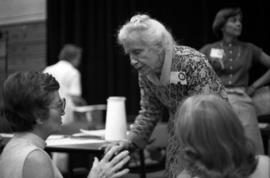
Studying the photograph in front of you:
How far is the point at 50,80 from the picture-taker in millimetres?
1637

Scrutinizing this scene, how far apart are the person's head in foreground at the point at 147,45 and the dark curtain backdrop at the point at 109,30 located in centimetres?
370

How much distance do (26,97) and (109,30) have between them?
5.27 metres

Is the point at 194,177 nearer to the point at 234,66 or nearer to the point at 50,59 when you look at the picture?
the point at 234,66

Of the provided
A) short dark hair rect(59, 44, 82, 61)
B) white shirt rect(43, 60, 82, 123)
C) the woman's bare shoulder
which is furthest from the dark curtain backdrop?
the woman's bare shoulder

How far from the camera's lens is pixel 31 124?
1.62 meters

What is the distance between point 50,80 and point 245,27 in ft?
13.5

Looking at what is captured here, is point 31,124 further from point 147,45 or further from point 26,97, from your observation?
point 147,45

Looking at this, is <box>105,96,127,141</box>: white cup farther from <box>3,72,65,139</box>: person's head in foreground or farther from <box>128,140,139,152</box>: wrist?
<box>3,72,65,139</box>: person's head in foreground

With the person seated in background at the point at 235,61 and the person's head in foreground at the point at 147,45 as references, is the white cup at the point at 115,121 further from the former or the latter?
the person seated in background at the point at 235,61

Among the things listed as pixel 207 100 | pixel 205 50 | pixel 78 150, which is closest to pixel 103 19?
pixel 205 50

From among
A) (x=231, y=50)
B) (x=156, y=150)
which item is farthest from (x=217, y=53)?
(x=156, y=150)

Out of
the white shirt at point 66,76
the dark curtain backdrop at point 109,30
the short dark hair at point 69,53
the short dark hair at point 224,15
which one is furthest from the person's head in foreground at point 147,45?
the dark curtain backdrop at point 109,30

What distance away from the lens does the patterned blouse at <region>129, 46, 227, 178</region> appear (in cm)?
206

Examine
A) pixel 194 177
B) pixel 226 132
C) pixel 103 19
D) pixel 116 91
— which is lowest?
pixel 116 91
